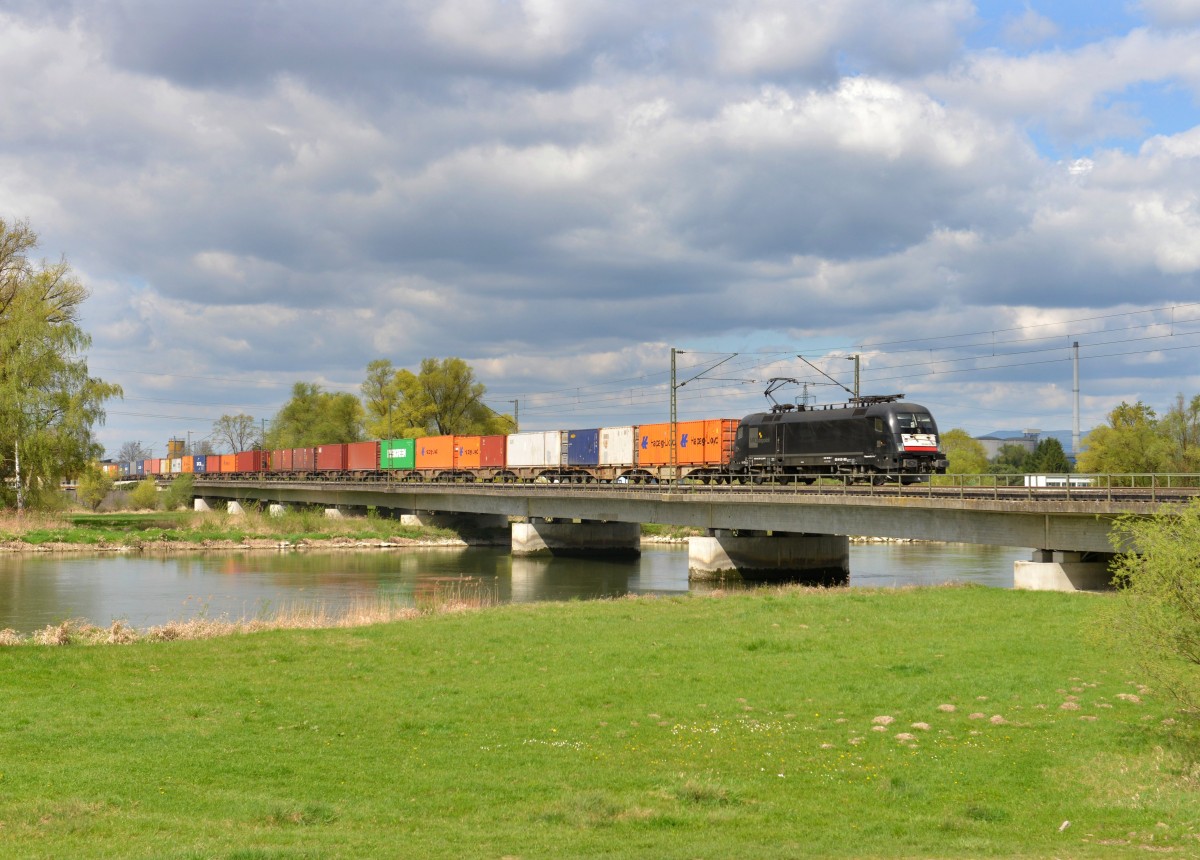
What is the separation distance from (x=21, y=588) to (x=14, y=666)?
28.2 metres

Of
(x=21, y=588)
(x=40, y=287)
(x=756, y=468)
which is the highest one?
(x=40, y=287)

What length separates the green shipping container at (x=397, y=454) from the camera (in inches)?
3686

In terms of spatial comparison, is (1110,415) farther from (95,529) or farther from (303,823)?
(303,823)

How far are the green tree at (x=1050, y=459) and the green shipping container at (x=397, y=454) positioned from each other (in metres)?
67.2

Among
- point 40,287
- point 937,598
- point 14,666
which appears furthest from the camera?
point 40,287

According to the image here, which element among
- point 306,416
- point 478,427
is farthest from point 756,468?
point 306,416

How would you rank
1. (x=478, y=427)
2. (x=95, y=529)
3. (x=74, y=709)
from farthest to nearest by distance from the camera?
(x=478, y=427) < (x=95, y=529) < (x=74, y=709)

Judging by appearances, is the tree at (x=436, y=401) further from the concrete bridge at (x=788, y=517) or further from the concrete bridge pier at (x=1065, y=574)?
the concrete bridge pier at (x=1065, y=574)

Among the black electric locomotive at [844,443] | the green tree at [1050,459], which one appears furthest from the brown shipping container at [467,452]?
the green tree at [1050,459]

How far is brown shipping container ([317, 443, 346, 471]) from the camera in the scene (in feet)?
336

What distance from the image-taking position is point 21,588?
4459 centimetres

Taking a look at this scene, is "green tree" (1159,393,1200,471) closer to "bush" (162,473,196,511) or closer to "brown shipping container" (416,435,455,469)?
"brown shipping container" (416,435,455,469)

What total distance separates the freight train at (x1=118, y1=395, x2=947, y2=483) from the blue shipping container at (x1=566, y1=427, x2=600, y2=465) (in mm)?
67

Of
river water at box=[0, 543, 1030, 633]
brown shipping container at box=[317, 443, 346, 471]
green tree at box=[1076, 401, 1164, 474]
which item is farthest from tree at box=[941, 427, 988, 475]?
brown shipping container at box=[317, 443, 346, 471]
